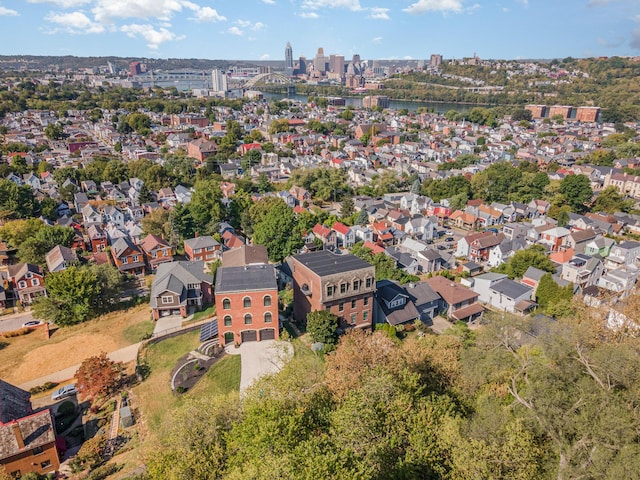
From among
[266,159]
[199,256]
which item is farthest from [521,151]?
[199,256]

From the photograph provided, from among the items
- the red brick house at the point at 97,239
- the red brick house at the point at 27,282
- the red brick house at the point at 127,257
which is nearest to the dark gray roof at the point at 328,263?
the red brick house at the point at 127,257

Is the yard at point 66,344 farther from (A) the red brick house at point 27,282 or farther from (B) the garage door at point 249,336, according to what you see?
(B) the garage door at point 249,336

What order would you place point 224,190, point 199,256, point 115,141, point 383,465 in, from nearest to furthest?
1. point 383,465
2. point 199,256
3. point 224,190
4. point 115,141

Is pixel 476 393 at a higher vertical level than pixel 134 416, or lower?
higher

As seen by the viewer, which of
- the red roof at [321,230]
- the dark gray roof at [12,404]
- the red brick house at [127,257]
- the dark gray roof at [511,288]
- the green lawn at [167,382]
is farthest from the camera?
the red roof at [321,230]

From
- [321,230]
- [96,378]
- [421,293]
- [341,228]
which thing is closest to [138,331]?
[96,378]

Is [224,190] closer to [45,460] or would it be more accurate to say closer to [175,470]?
Answer: [45,460]

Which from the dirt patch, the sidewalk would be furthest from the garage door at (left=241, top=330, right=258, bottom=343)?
the dirt patch
